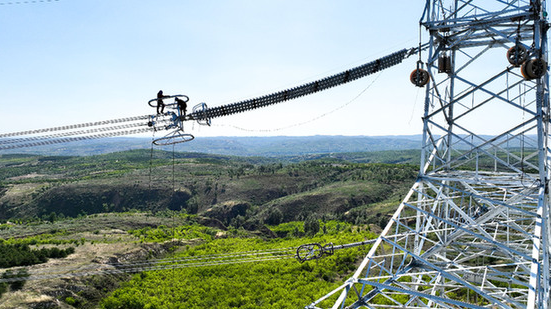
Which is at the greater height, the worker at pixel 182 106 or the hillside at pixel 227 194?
the worker at pixel 182 106

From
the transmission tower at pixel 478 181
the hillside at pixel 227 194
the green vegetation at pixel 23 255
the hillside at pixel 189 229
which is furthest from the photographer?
the hillside at pixel 227 194

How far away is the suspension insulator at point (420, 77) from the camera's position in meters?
15.2

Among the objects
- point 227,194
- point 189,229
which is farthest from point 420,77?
point 227,194

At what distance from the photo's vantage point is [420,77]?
15.4m

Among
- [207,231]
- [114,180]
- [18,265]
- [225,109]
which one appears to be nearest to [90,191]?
[114,180]

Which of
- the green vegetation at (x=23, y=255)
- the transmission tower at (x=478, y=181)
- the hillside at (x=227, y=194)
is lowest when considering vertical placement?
the hillside at (x=227, y=194)

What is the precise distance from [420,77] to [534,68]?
164 inches

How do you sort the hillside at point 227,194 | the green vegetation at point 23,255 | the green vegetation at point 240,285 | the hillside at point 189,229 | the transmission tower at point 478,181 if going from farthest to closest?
the hillside at point 227,194
the green vegetation at point 23,255
the hillside at point 189,229
the green vegetation at point 240,285
the transmission tower at point 478,181

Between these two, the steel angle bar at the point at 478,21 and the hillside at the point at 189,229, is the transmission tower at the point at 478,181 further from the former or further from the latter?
the hillside at the point at 189,229

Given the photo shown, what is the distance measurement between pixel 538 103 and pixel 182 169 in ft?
451

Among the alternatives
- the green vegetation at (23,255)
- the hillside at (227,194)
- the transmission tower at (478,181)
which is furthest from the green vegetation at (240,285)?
the hillside at (227,194)

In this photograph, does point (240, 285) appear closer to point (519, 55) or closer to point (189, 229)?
point (519, 55)

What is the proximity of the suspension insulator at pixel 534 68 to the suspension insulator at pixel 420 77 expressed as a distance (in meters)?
3.60

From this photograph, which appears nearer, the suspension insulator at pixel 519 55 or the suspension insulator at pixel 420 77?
the suspension insulator at pixel 519 55
